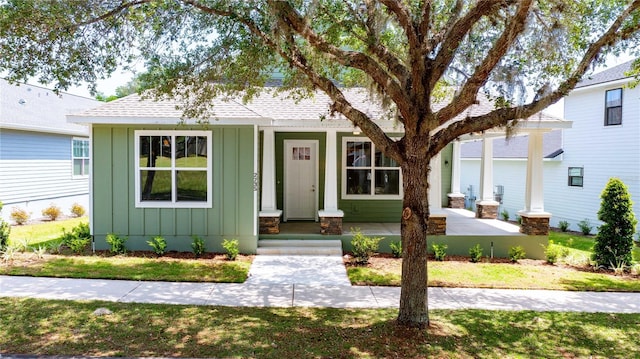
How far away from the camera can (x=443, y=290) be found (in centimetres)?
706

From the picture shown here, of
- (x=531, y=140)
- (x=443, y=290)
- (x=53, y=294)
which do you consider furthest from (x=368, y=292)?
(x=531, y=140)

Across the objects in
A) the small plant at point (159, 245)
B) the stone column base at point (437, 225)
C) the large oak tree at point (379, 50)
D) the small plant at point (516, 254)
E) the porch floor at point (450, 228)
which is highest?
the large oak tree at point (379, 50)

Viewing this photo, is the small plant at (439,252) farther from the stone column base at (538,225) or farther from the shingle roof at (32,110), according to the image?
the shingle roof at (32,110)

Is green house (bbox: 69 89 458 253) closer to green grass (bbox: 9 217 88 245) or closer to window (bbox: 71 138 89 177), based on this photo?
green grass (bbox: 9 217 88 245)

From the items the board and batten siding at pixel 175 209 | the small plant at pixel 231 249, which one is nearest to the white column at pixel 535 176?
the board and batten siding at pixel 175 209

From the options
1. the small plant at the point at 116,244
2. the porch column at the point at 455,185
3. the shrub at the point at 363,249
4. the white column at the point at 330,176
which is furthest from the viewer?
the porch column at the point at 455,185

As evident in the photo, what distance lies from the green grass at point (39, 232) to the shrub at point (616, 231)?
12634 mm

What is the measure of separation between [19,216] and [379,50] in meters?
12.8

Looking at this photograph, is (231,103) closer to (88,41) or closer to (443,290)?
(88,41)

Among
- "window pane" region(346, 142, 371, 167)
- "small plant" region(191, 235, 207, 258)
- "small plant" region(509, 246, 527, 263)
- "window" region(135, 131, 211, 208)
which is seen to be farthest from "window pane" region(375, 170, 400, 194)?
"small plant" region(191, 235, 207, 258)

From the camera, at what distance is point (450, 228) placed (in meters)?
10.7

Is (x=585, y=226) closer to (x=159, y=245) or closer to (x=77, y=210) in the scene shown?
(x=159, y=245)

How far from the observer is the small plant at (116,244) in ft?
29.2

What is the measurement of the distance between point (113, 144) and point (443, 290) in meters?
7.51
